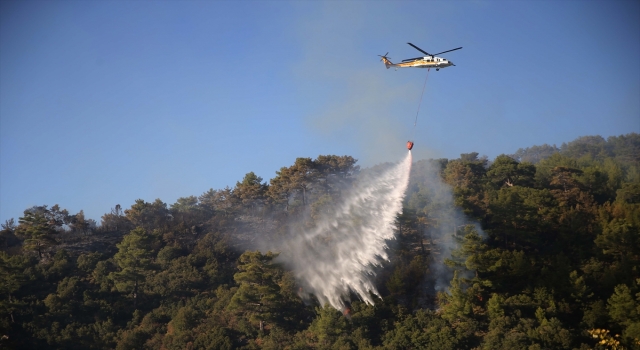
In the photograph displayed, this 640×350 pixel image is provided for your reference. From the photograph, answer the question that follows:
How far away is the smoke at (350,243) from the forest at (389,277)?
1.31 meters

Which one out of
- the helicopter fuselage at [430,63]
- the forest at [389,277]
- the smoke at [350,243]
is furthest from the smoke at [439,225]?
the helicopter fuselage at [430,63]

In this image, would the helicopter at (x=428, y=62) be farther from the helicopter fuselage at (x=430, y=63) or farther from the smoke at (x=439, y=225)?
the smoke at (x=439, y=225)

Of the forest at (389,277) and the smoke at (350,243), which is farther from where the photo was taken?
the smoke at (350,243)

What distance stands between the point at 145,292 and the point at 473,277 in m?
31.7

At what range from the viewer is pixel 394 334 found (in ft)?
138

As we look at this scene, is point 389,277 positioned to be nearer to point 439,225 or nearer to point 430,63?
point 439,225

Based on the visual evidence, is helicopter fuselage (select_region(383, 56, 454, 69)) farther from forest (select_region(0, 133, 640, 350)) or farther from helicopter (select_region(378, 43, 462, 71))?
forest (select_region(0, 133, 640, 350))

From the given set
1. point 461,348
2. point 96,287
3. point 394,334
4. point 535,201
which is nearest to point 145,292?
point 96,287

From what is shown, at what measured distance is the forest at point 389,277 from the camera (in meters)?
41.4

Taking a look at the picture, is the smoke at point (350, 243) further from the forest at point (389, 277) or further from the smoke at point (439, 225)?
the smoke at point (439, 225)

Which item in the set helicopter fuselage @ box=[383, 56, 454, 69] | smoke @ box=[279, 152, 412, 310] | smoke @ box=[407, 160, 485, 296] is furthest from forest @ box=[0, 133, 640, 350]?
helicopter fuselage @ box=[383, 56, 454, 69]

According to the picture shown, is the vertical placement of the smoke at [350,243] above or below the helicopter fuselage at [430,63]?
below

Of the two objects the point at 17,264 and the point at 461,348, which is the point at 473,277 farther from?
the point at 17,264

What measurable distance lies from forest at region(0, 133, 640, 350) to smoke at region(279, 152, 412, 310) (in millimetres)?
1306
